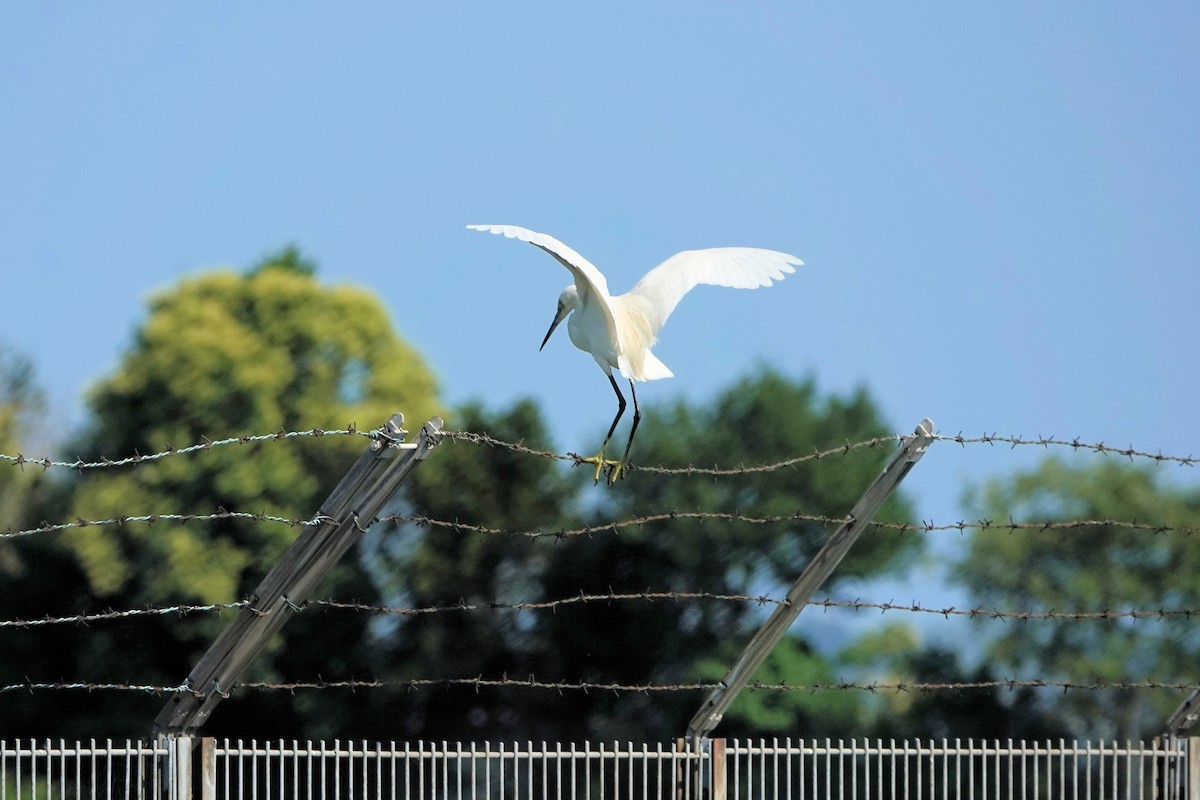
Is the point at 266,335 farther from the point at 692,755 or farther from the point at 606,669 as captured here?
the point at 692,755

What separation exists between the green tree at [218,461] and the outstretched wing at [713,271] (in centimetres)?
1119

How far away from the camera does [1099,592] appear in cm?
1978

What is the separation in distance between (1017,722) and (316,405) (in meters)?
9.58

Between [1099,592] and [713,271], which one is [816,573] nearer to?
[713,271]

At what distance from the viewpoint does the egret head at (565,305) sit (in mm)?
7484

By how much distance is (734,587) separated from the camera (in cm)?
2072

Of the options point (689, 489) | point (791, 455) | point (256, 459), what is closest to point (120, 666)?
point (256, 459)

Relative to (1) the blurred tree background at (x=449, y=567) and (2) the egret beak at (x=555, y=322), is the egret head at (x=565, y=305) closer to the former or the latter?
(2) the egret beak at (x=555, y=322)

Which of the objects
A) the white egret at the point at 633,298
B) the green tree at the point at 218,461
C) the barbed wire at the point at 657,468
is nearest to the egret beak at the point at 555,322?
the white egret at the point at 633,298

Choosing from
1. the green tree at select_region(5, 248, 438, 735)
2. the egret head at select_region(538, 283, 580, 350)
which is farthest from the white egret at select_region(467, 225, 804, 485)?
the green tree at select_region(5, 248, 438, 735)

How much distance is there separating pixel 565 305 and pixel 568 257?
1233 millimetres

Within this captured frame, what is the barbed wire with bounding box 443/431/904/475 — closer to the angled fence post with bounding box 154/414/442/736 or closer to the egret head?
the angled fence post with bounding box 154/414/442/736

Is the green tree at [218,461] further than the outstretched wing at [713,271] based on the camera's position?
Yes

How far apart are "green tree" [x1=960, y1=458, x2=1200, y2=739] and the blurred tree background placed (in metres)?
0.04
